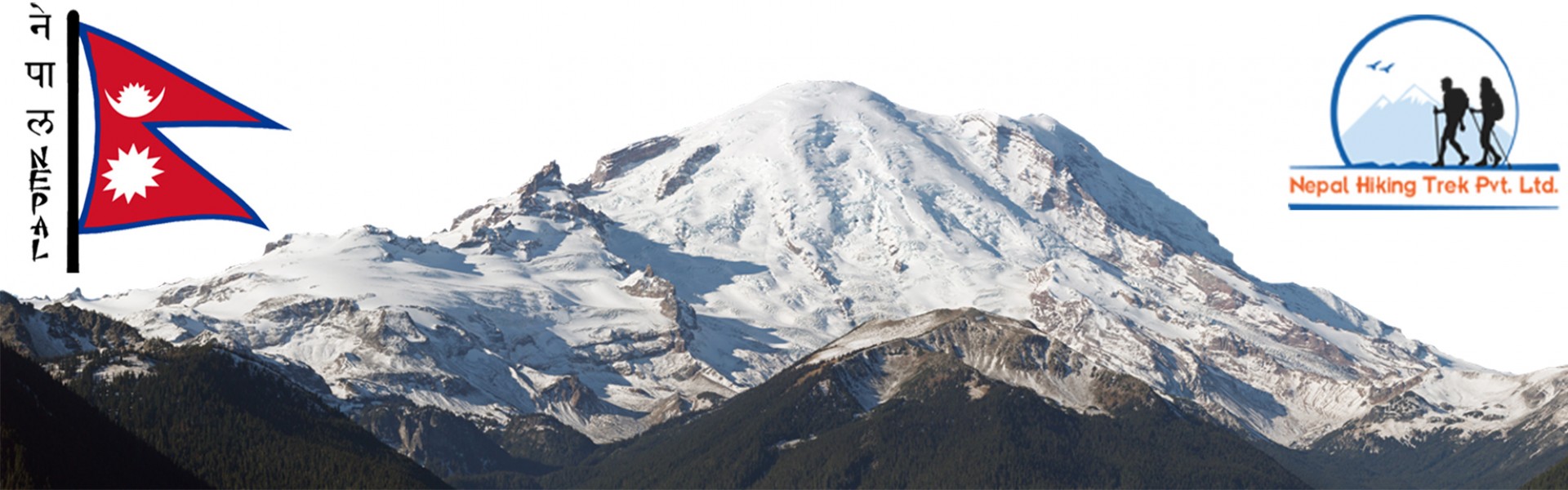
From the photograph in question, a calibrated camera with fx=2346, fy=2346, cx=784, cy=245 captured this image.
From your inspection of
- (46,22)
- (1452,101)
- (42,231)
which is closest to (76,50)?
(46,22)

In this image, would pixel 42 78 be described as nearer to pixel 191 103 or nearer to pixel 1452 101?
pixel 191 103

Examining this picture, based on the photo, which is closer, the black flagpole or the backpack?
the black flagpole

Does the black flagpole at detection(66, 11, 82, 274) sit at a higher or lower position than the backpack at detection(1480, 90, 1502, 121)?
lower

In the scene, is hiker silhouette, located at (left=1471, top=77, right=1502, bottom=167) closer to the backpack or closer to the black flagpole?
the backpack

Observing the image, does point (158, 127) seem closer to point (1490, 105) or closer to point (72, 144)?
point (72, 144)

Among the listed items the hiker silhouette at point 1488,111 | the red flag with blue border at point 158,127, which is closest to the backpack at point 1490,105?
the hiker silhouette at point 1488,111

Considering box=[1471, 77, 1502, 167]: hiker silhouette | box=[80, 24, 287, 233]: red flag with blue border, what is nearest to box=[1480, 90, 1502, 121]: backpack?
box=[1471, 77, 1502, 167]: hiker silhouette

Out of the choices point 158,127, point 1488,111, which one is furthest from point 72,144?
point 1488,111

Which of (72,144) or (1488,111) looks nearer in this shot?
(72,144)
